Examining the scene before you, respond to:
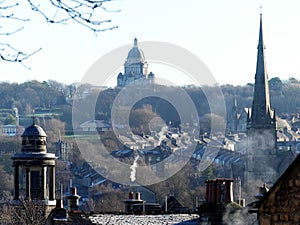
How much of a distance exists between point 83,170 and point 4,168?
21127 millimetres

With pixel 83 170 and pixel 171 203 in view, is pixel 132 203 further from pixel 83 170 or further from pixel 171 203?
pixel 83 170

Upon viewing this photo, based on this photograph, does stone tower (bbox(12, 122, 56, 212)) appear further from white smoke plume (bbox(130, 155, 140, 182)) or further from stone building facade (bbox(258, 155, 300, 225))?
Result: white smoke plume (bbox(130, 155, 140, 182))

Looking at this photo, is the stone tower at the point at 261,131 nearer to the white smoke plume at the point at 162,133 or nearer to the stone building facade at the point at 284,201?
the white smoke plume at the point at 162,133

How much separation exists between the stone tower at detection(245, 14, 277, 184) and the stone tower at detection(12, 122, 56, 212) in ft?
251

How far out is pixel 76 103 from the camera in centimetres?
19175

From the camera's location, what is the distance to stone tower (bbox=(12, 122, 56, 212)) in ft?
133

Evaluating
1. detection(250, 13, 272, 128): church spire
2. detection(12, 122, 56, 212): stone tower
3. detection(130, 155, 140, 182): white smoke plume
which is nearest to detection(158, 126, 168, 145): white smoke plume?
detection(130, 155, 140, 182): white smoke plume

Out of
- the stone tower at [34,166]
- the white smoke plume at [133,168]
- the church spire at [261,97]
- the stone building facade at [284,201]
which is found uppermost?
the church spire at [261,97]

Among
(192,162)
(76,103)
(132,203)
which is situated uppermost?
(76,103)

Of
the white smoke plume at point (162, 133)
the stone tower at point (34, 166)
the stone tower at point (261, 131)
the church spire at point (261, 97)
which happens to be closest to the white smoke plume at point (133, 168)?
the stone tower at point (261, 131)

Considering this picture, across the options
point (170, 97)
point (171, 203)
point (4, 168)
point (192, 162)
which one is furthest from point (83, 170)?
point (171, 203)

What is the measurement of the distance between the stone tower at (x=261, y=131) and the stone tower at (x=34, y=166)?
251ft

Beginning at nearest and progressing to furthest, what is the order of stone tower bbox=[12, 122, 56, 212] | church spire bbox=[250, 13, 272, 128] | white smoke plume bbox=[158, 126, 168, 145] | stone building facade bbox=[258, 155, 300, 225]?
1. stone building facade bbox=[258, 155, 300, 225]
2. stone tower bbox=[12, 122, 56, 212]
3. church spire bbox=[250, 13, 272, 128]
4. white smoke plume bbox=[158, 126, 168, 145]

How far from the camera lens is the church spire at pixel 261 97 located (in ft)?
392
